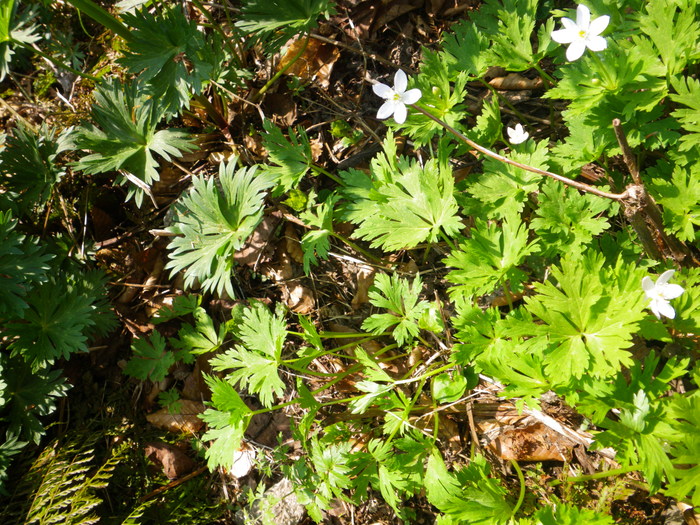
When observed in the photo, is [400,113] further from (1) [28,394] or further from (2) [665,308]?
(1) [28,394]

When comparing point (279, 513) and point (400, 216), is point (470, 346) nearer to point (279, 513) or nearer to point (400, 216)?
point (400, 216)

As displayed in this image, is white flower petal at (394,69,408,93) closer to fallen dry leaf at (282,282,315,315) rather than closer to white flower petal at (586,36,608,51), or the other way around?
white flower petal at (586,36,608,51)

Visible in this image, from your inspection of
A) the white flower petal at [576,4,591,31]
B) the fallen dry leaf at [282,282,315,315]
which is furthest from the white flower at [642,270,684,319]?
the fallen dry leaf at [282,282,315,315]

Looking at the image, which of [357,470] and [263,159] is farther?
[263,159]

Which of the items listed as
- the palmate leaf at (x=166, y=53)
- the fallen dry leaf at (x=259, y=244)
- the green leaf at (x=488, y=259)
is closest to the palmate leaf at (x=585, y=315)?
the green leaf at (x=488, y=259)

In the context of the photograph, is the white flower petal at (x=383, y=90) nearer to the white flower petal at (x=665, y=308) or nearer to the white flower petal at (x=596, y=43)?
the white flower petal at (x=596, y=43)

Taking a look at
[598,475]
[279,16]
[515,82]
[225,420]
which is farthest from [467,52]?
[225,420]

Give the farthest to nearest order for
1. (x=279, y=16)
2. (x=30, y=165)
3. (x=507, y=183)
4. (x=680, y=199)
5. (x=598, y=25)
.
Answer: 1. (x=30, y=165)
2. (x=279, y=16)
3. (x=507, y=183)
4. (x=680, y=199)
5. (x=598, y=25)

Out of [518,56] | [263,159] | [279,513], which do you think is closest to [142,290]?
[263,159]
